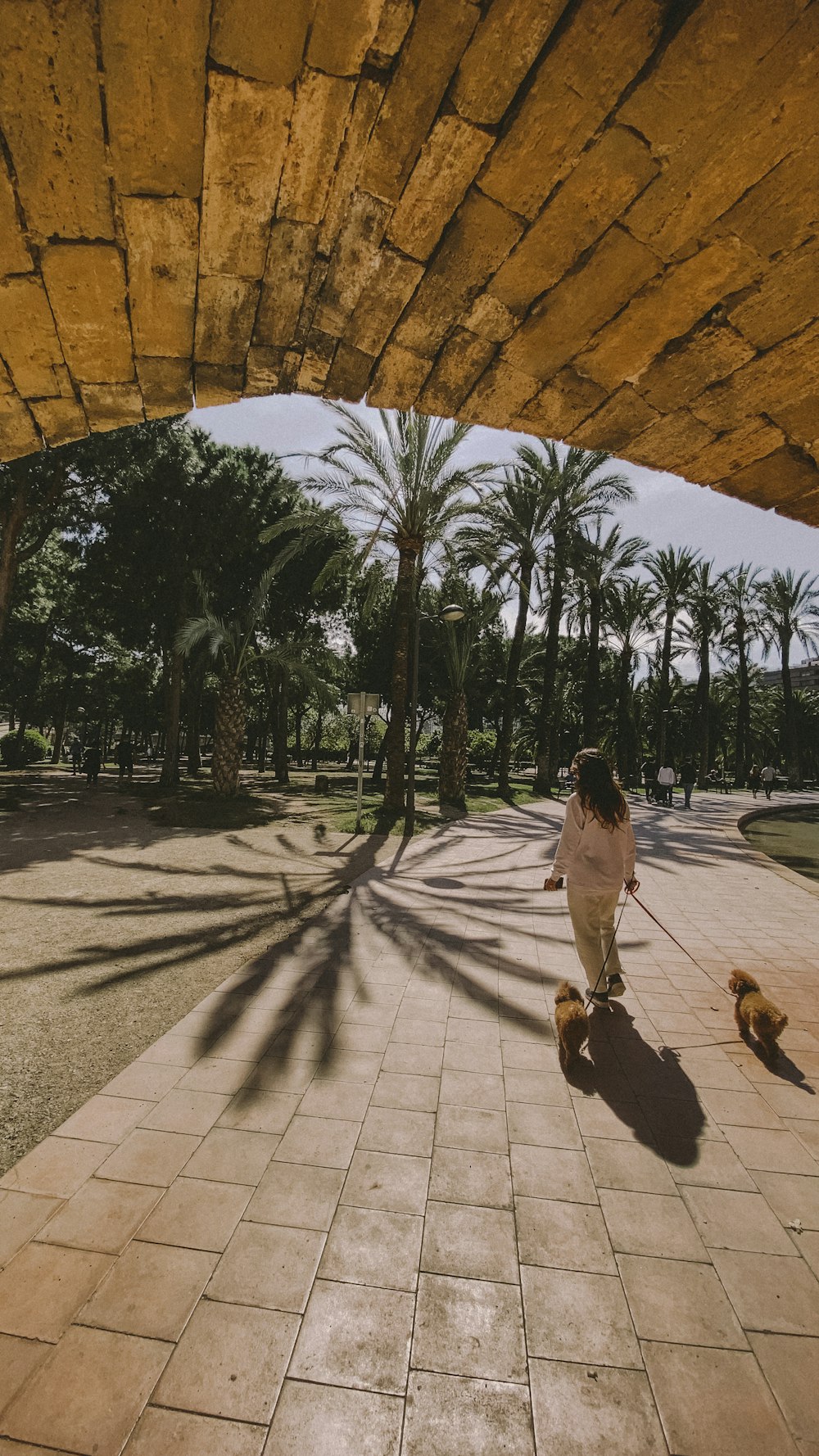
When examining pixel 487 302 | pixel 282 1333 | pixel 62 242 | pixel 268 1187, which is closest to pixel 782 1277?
pixel 282 1333

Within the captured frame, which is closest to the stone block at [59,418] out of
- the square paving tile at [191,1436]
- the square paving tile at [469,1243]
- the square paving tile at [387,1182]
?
the square paving tile at [191,1436]

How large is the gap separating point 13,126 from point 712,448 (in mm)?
2618

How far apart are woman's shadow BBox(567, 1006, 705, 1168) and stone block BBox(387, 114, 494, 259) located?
13.1 ft

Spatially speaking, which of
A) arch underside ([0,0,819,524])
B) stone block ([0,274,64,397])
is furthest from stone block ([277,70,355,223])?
stone block ([0,274,64,397])

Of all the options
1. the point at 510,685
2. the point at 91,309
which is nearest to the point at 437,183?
the point at 91,309

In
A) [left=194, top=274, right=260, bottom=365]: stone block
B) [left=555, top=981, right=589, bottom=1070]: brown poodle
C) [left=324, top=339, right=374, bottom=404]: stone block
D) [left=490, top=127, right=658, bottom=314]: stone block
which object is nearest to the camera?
[left=490, top=127, right=658, bottom=314]: stone block

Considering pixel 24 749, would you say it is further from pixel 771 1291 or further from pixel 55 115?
pixel 771 1291

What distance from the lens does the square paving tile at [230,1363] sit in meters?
1.71

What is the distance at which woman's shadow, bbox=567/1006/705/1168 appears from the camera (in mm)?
2996

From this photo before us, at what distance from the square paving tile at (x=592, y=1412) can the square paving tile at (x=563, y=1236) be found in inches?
15.3

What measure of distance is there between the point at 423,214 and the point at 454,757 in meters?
17.9

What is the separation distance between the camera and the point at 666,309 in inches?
80.7

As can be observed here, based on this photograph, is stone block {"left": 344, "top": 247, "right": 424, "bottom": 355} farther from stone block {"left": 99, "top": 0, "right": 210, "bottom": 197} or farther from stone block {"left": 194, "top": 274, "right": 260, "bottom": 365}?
stone block {"left": 99, "top": 0, "right": 210, "bottom": 197}

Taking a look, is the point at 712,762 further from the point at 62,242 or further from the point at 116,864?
the point at 62,242
